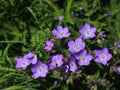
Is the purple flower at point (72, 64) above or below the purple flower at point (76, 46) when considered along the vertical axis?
below

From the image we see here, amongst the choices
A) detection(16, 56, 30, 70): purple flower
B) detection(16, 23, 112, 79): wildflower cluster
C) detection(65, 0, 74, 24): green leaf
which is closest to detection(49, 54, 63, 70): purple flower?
detection(16, 23, 112, 79): wildflower cluster

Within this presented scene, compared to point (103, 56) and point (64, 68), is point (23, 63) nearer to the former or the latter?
point (64, 68)

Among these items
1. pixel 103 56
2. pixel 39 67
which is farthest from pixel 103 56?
pixel 39 67

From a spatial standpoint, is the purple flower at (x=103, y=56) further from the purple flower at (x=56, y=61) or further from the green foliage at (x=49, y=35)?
the purple flower at (x=56, y=61)

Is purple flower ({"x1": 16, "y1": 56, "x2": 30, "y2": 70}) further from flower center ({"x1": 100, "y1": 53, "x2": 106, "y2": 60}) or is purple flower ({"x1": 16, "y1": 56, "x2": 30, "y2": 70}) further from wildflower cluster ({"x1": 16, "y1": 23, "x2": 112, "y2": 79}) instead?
flower center ({"x1": 100, "y1": 53, "x2": 106, "y2": 60})

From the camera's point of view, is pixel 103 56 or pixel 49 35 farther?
pixel 49 35

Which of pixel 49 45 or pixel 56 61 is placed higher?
pixel 49 45

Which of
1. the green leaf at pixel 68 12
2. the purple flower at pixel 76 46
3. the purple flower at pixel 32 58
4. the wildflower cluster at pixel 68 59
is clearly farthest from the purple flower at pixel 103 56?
the green leaf at pixel 68 12
